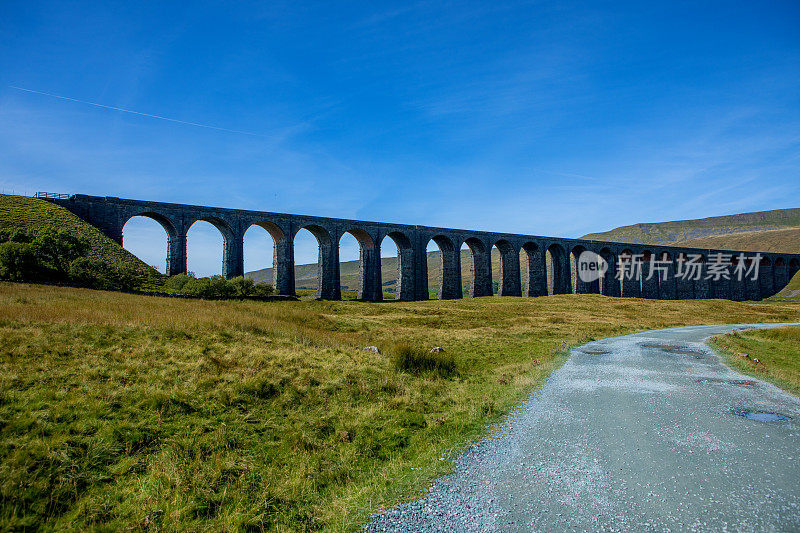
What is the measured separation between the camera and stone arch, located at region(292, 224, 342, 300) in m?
50.0

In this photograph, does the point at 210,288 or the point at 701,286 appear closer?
the point at 210,288

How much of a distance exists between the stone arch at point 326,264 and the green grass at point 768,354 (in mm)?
38681

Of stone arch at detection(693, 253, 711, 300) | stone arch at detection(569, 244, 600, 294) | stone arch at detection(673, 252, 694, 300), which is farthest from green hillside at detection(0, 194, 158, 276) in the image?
stone arch at detection(693, 253, 711, 300)

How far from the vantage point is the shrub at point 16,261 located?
2623cm

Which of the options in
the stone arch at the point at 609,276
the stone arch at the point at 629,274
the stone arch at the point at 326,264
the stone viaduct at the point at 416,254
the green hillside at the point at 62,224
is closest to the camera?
the green hillside at the point at 62,224

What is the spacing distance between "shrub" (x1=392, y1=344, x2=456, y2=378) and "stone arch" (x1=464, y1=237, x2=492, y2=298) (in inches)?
1889

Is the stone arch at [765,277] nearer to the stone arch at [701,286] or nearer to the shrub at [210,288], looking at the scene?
the stone arch at [701,286]

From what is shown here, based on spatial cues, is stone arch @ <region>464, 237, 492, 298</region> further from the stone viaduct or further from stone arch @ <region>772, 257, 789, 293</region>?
stone arch @ <region>772, 257, 789, 293</region>

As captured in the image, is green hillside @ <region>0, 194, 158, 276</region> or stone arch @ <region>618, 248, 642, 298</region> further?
stone arch @ <region>618, 248, 642, 298</region>

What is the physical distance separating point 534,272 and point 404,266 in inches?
1021

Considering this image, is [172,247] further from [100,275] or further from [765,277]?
[765,277]

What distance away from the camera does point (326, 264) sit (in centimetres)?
5056

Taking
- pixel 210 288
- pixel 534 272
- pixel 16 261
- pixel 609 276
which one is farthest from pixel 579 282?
pixel 16 261

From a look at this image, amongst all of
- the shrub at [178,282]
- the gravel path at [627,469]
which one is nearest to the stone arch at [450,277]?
the shrub at [178,282]
